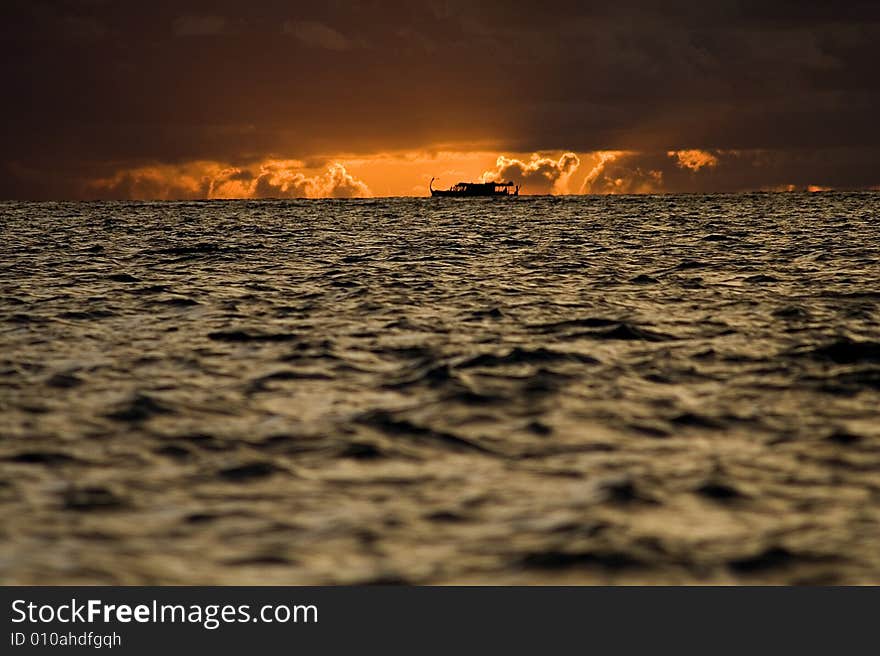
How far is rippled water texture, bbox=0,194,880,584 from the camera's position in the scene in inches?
293

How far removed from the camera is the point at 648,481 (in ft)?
30.0

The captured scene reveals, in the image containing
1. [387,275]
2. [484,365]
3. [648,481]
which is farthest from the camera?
[387,275]

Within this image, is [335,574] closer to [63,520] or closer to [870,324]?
[63,520]

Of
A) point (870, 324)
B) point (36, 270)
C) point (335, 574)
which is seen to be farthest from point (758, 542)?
point (36, 270)

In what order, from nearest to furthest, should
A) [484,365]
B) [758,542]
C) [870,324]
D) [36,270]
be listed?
[758,542]
[484,365]
[870,324]
[36,270]

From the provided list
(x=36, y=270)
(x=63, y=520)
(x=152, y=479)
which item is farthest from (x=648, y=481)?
(x=36, y=270)

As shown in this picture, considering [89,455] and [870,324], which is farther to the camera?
[870,324]

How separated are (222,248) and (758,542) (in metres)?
40.5

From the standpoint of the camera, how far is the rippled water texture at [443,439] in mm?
7449

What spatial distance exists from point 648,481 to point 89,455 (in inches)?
242

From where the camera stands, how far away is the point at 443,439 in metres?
10.7
